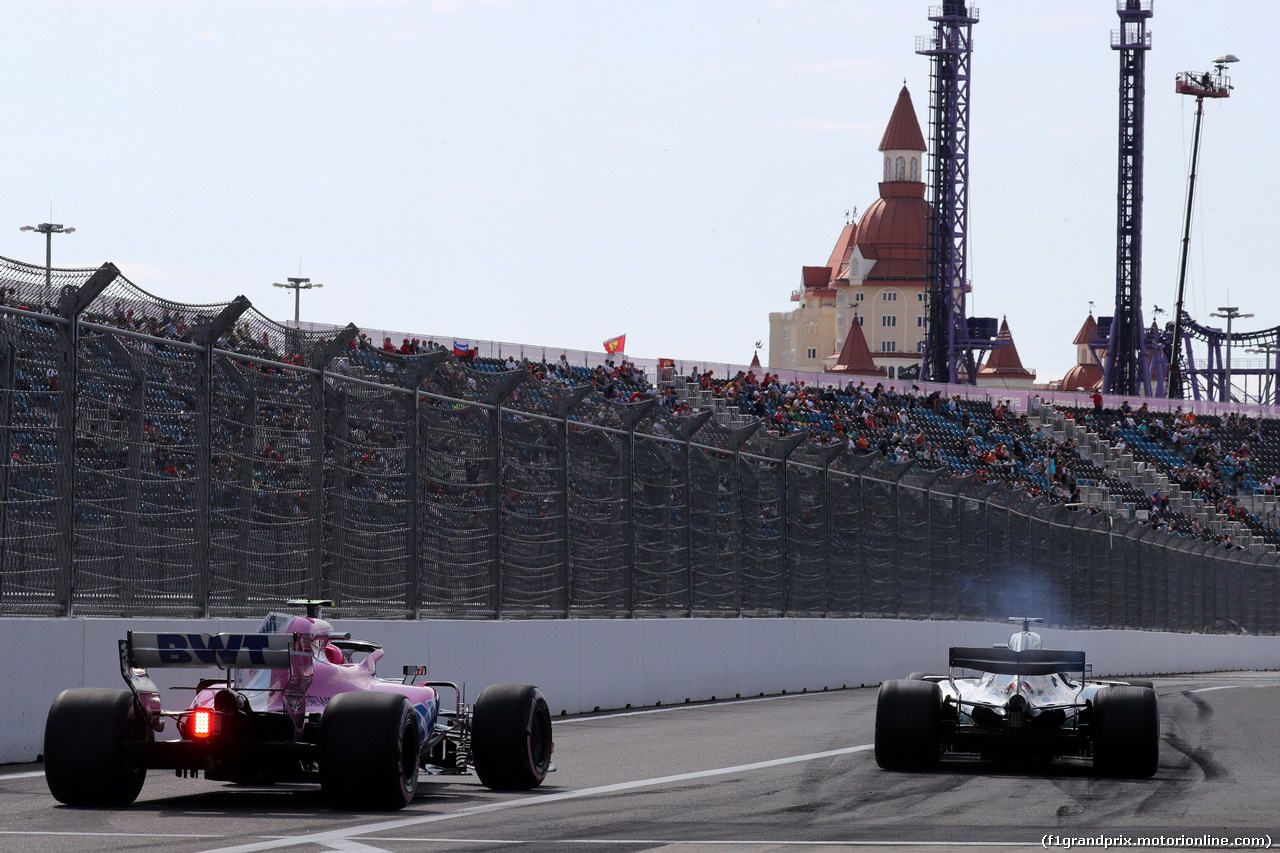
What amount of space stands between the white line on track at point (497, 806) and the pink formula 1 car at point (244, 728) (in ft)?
0.96

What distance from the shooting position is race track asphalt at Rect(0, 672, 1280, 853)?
7566 mm

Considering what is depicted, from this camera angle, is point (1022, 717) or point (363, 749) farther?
point (1022, 717)

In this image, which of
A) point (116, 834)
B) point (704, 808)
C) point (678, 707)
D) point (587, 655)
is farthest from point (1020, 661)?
point (678, 707)

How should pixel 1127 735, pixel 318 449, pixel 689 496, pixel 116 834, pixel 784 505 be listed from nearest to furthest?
pixel 116 834 < pixel 1127 735 < pixel 318 449 < pixel 689 496 < pixel 784 505

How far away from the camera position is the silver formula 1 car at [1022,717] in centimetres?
1119

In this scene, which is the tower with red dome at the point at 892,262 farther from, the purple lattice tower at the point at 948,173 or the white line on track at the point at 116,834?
the white line on track at the point at 116,834

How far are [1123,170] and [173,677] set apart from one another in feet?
240

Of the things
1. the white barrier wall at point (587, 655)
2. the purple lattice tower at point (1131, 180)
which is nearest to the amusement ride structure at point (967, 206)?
Answer: the purple lattice tower at point (1131, 180)

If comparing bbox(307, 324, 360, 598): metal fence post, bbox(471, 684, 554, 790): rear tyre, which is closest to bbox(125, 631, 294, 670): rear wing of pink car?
bbox(471, 684, 554, 790): rear tyre

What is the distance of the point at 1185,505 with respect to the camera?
54625 mm

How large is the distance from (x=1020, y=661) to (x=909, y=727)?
901 millimetres

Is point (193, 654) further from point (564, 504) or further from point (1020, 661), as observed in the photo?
point (564, 504)

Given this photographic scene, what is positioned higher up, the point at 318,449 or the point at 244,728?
the point at 318,449

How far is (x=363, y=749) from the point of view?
823cm
